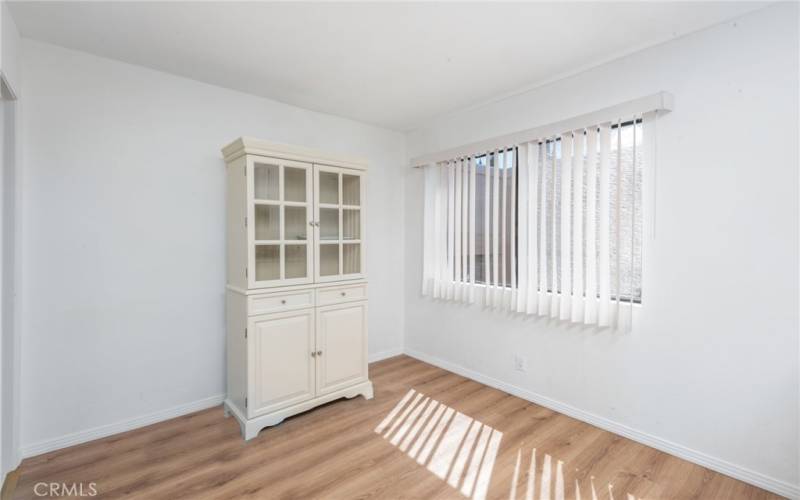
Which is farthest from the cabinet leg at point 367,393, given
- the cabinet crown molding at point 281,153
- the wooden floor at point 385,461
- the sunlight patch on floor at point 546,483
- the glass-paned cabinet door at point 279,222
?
the cabinet crown molding at point 281,153

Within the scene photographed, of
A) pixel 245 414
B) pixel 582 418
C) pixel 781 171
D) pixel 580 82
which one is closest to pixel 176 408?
pixel 245 414

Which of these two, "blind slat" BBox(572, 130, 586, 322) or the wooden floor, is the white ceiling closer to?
"blind slat" BBox(572, 130, 586, 322)

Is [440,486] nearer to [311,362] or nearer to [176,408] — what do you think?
[311,362]

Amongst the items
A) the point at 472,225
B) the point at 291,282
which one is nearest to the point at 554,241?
the point at 472,225

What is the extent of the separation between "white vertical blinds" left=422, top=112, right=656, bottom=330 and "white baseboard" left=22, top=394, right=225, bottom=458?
2.16m

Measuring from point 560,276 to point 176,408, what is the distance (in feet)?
9.53

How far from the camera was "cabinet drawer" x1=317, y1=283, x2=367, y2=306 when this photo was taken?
2777mm

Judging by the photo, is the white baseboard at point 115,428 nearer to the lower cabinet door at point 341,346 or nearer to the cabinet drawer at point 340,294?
the lower cabinet door at point 341,346

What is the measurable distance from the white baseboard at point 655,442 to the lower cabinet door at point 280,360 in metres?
1.53

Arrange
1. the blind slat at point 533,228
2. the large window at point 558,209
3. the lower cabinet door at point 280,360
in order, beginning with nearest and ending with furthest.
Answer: the large window at point 558,209 < the lower cabinet door at point 280,360 < the blind slat at point 533,228

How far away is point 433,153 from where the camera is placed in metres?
3.65

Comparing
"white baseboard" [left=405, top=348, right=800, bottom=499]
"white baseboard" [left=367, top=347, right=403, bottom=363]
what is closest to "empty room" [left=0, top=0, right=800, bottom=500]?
"white baseboard" [left=405, top=348, right=800, bottom=499]

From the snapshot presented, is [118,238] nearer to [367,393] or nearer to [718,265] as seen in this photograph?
[367,393]

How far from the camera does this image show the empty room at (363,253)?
76.5 inches
